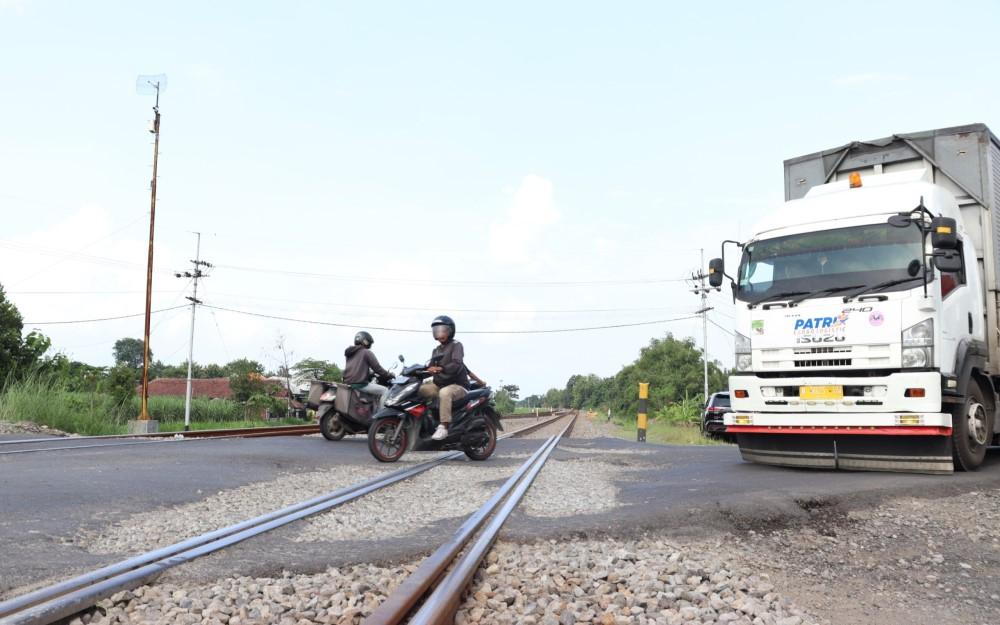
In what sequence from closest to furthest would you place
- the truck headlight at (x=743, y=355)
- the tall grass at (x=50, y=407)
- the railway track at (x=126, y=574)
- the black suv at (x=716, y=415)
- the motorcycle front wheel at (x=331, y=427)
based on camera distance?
1. the railway track at (x=126, y=574)
2. the truck headlight at (x=743, y=355)
3. the motorcycle front wheel at (x=331, y=427)
4. the tall grass at (x=50, y=407)
5. the black suv at (x=716, y=415)

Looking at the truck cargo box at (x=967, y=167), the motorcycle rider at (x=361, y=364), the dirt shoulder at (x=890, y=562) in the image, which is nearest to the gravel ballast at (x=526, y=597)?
the dirt shoulder at (x=890, y=562)

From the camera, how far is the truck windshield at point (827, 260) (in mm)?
8391

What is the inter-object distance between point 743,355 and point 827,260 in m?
1.45

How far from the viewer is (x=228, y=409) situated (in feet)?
126

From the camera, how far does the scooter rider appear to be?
995 cm

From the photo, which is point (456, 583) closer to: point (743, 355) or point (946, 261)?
point (743, 355)

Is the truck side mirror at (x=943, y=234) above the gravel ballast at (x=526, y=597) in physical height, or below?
above

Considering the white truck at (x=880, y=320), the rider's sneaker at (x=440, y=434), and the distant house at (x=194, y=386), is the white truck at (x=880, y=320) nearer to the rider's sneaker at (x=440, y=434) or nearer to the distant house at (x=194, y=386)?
the rider's sneaker at (x=440, y=434)

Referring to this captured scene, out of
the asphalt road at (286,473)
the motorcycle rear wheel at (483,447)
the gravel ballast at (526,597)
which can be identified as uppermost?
the motorcycle rear wheel at (483,447)

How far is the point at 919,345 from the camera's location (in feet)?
25.9

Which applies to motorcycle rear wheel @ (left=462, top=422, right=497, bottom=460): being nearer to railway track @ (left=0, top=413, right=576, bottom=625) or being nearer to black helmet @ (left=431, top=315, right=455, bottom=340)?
black helmet @ (left=431, top=315, right=455, bottom=340)

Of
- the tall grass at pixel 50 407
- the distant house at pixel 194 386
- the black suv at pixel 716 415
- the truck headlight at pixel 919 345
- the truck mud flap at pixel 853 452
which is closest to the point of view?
the truck headlight at pixel 919 345

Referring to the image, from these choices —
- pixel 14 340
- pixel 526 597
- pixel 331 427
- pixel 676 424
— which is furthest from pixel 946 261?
pixel 14 340

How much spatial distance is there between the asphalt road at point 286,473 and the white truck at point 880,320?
45 cm
